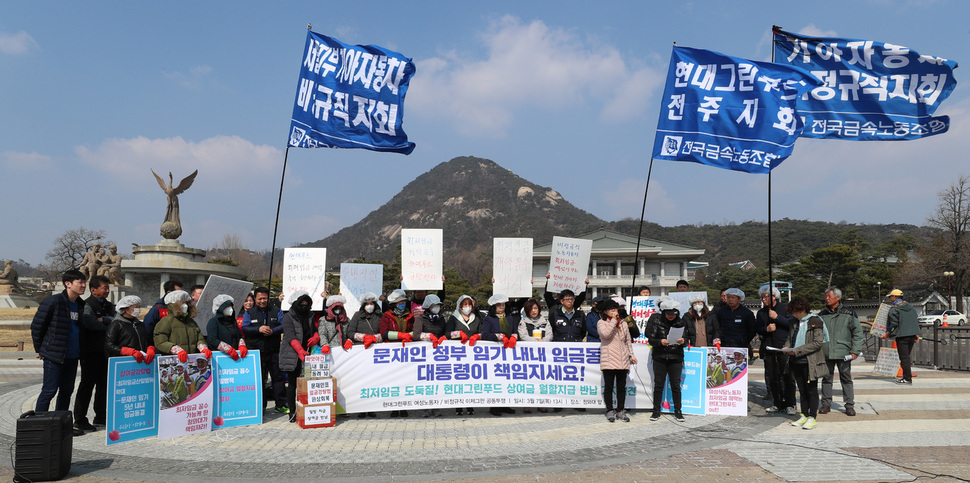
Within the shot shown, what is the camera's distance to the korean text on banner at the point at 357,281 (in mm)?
11523

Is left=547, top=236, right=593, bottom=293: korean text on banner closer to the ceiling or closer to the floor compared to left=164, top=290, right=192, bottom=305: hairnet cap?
closer to the ceiling

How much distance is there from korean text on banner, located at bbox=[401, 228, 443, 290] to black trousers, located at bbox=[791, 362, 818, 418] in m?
5.92

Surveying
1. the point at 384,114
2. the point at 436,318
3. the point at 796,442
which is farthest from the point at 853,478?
the point at 384,114

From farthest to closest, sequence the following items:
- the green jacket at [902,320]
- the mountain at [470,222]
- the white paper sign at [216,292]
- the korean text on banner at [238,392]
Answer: the mountain at [470,222]
the green jacket at [902,320]
the white paper sign at [216,292]
the korean text on banner at [238,392]

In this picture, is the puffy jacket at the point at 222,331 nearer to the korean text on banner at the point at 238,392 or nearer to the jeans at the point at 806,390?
the korean text on banner at the point at 238,392

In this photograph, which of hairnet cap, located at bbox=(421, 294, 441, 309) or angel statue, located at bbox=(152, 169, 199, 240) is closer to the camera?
hairnet cap, located at bbox=(421, 294, 441, 309)

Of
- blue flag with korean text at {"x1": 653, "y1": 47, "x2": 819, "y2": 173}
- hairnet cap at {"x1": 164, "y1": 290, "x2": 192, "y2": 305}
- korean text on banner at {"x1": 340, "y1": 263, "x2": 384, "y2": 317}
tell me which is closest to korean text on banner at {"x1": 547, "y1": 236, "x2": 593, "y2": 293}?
blue flag with korean text at {"x1": 653, "y1": 47, "x2": 819, "y2": 173}

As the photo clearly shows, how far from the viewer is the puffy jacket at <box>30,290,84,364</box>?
23.6 feet

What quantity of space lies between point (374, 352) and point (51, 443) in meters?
4.06

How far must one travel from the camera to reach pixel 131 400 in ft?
24.1

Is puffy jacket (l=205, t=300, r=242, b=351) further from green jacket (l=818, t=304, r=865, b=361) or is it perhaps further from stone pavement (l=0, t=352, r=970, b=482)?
green jacket (l=818, t=304, r=865, b=361)

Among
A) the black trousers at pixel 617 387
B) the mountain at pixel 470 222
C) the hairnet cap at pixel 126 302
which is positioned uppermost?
the mountain at pixel 470 222

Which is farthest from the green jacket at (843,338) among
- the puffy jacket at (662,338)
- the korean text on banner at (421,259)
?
the korean text on banner at (421,259)

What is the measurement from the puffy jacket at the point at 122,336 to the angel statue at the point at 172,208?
1397 inches
